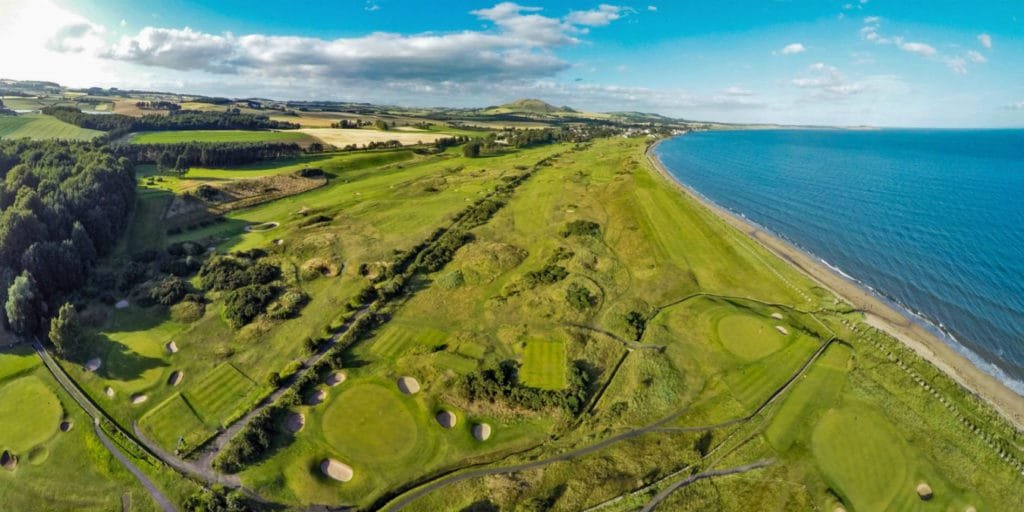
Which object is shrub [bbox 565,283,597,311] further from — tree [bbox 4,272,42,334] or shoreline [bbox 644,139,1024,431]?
tree [bbox 4,272,42,334]

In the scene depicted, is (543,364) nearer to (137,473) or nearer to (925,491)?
(925,491)

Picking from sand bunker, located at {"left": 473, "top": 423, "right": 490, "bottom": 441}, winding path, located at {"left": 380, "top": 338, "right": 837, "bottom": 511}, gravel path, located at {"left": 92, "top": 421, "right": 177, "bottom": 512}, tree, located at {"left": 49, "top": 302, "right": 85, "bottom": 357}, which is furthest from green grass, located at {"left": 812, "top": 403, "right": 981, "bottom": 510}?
tree, located at {"left": 49, "top": 302, "right": 85, "bottom": 357}

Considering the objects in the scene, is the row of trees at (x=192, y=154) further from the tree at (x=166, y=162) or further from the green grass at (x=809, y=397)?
the green grass at (x=809, y=397)

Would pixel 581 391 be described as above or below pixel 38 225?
below

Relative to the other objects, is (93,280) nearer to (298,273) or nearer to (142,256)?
(142,256)

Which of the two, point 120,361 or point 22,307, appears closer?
point 120,361

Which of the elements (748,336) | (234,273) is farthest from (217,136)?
(748,336)

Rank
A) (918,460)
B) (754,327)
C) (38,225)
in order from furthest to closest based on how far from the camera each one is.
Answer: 1. (38,225)
2. (754,327)
3. (918,460)

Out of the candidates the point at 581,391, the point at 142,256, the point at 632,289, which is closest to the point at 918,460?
the point at 581,391
